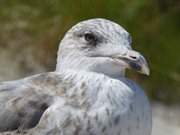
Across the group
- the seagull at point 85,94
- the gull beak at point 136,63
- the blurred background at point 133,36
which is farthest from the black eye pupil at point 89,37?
the blurred background at point 133,36

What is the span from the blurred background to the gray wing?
243 cm

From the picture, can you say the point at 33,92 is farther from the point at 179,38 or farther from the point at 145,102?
the point at 179,38

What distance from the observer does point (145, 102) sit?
220 cm

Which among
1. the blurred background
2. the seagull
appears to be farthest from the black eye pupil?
the blurred background

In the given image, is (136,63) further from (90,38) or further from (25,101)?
(25,101)

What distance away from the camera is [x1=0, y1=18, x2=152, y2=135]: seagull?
2066mm

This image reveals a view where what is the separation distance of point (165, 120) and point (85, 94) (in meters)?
2.69

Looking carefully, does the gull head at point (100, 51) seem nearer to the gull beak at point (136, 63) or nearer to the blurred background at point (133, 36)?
the gull beak at point (136, 63)

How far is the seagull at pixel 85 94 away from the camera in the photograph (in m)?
2.07

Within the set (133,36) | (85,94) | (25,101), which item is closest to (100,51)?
(85,94)

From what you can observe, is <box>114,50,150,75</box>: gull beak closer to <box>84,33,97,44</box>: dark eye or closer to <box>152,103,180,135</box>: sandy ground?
<box>84,33,97,44</box>: dark eye

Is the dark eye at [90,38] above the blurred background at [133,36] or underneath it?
above

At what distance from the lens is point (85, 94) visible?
215cm

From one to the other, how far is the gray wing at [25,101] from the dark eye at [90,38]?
178 mm
